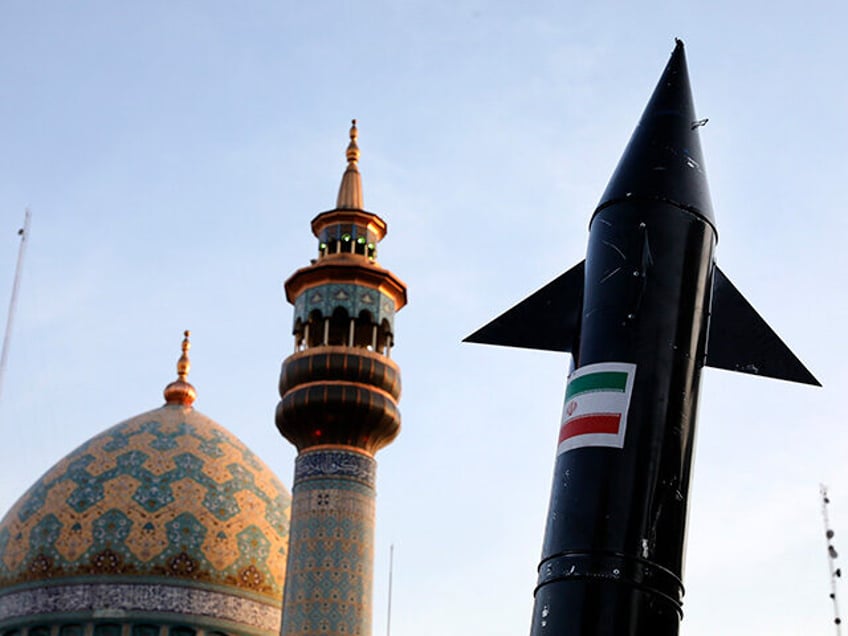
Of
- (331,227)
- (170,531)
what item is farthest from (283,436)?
(170,531)

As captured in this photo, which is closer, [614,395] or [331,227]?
[614,395]

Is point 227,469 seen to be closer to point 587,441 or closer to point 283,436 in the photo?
point 283,436

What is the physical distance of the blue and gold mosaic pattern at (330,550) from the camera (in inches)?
904

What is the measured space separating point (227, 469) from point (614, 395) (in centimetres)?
2464

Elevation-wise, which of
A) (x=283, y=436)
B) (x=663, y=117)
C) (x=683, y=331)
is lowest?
(x=683, y=331)

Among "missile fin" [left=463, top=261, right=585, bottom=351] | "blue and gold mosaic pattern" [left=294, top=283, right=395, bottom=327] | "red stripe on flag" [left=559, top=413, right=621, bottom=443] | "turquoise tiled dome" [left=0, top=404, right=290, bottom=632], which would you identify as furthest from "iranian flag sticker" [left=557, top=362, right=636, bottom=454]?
"turquoise tiled dome" [left=0, top=404, right=290, bottom=632]

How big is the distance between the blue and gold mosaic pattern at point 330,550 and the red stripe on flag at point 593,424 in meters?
14.8

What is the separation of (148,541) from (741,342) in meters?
22.7

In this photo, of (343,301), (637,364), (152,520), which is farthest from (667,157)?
(152,520)

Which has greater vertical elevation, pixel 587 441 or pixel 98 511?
pixel 98 511

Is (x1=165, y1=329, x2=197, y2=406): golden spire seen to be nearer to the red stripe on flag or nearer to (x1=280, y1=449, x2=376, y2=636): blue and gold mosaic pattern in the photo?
(x1=280, y1=449, x2=376, y2=636): blue and gold mosaic pattern

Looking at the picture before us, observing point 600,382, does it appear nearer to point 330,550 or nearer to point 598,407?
point 598,407

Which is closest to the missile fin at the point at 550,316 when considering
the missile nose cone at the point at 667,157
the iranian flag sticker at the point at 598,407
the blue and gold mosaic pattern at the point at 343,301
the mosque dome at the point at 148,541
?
the missile nose cone at the point at 667,157

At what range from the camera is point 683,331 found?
8.90 m
